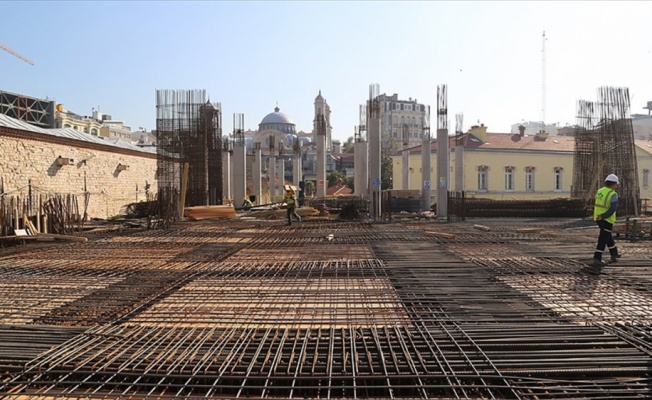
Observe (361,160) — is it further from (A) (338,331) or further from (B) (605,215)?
(A) (338,331)

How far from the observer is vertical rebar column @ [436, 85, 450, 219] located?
2066cm

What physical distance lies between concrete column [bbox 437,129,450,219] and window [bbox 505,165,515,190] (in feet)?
47.9

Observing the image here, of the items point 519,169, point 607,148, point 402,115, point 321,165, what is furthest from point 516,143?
point 402,115

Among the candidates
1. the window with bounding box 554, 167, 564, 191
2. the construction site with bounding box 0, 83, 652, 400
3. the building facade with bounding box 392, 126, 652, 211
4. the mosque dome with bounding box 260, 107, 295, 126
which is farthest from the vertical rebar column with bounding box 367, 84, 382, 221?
the mosque dome with bounding box 260, 107, 295, 126

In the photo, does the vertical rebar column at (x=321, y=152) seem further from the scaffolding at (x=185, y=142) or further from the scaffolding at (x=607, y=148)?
the scaffolding at (x=607, y=148)

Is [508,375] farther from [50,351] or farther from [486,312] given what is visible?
[50,351]

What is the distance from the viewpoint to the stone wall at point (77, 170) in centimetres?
1559

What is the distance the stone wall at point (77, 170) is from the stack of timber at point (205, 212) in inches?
136

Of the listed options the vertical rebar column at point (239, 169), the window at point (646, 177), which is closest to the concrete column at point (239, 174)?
the vertical rebar column at point (239, 169)

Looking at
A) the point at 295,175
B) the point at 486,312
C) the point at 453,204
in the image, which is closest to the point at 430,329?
the point at 486,312

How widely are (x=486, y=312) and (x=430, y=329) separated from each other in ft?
2.74

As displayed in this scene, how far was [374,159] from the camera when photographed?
19.8 metres

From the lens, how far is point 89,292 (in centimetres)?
632

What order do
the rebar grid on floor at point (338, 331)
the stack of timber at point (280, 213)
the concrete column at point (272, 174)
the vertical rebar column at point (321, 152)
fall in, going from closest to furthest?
the rebar grid on floor at point (338, 331), the stack of timber at point (280, 213), the vertical rebar column at point (321, 152), the concrete column at point (272, 174)
